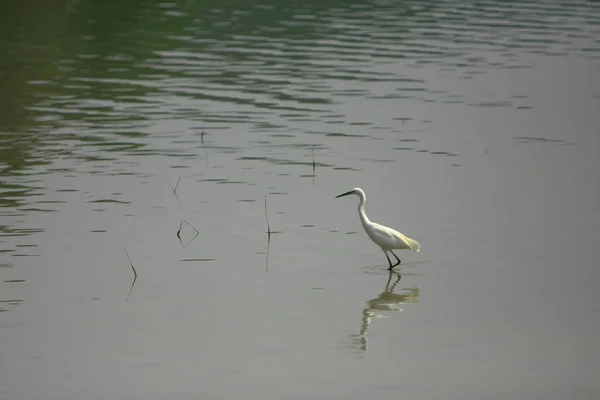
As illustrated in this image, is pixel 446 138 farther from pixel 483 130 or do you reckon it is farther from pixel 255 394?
pixel 255 394

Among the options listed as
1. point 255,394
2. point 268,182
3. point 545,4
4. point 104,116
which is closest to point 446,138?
point 268,182

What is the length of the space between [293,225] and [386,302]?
340cm

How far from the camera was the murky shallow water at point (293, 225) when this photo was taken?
11.1m

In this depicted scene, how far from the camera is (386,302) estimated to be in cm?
1315

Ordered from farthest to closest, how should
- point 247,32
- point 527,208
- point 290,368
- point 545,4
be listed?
1. point 545,4
2. point 247,32
3. point 527,208
4. point 290,368

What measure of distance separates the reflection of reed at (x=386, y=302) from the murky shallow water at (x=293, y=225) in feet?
0.13

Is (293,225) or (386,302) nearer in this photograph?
(386,302)

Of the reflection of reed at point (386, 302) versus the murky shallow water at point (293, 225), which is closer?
the murky shallow water at point (293, 225)

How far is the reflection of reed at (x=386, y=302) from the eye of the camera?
1223 cm

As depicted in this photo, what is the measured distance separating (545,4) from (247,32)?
65.6 feet

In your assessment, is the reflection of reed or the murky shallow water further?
the reflection of reed

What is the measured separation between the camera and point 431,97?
2814 centimetres

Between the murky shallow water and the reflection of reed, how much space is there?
4cm

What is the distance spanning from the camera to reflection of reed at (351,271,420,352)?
1223 centimetres
